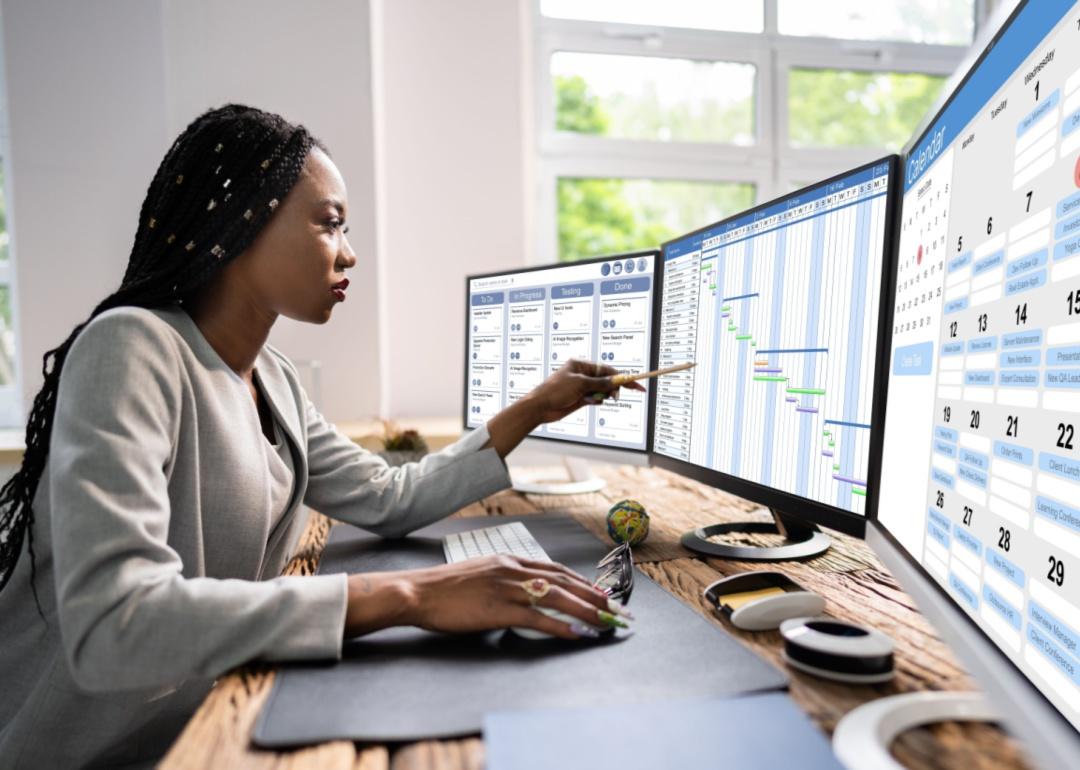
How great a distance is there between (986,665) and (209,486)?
0.77 m

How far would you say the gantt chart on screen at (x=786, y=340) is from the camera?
763mm

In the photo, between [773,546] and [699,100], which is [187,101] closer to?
[699,100]

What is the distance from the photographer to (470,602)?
2.23ft

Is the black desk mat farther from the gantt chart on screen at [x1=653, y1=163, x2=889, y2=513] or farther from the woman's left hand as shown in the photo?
the woman's left hand

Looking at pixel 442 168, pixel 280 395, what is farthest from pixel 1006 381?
pixel 442 168

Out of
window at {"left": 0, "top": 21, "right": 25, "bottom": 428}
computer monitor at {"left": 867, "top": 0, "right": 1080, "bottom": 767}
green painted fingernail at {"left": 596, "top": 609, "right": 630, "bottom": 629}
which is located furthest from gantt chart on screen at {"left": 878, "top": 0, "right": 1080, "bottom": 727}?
window at {"left": 0, "top": 21, "right": 25, "bottom": 428}

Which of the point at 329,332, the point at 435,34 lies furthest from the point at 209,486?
the point at 435,34

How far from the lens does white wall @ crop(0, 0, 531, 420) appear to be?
7.27 feet

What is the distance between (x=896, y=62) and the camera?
9.78ft

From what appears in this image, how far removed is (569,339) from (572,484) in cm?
35

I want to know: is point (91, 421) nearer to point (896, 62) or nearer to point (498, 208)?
point (498, 208)

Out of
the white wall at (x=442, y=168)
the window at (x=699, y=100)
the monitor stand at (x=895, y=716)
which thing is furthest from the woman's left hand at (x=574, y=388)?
the window at (x=699, y=100)

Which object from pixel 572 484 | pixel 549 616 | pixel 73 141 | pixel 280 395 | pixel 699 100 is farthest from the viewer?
pixel 699 100

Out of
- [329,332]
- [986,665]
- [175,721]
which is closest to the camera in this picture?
[986,665]
